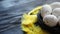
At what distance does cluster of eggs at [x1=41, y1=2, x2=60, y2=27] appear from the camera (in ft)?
2.25

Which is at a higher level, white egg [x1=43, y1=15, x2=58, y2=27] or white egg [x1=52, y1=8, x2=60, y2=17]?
white egg [x1=52, y1=8, x2=60, y2=17]

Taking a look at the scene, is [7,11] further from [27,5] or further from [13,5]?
[27,5]

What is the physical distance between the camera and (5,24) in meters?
0.94

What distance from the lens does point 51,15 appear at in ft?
2.30

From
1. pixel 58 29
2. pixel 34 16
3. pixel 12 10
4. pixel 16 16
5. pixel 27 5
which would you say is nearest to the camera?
pixel 58 29

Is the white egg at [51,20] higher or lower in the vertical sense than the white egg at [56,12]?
lower

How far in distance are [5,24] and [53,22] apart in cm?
43

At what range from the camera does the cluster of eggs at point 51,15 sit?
69 centimetres

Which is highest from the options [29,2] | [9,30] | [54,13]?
[29,2]

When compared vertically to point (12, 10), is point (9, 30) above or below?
below

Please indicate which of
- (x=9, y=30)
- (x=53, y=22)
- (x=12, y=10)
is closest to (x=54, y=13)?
(x=53, y=22)

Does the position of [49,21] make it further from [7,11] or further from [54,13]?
[7,11]

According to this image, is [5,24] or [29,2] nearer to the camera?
[5,24]

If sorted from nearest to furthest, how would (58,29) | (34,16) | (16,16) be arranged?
(58,29), (34,16), (16,16)
